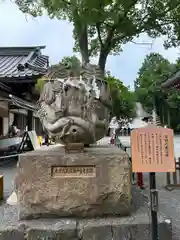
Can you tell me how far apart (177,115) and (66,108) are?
144ft

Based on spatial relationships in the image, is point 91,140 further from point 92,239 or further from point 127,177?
point 92,239

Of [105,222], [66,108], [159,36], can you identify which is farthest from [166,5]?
[105,222]

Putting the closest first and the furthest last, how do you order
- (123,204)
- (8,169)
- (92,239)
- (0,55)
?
(92,239)
(123,204)
(8,169)
(0,55)

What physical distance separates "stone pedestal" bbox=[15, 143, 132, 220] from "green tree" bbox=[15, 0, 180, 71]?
5.10 meters

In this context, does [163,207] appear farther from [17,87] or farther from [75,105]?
[17,87]

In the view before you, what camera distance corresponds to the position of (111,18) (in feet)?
31.2

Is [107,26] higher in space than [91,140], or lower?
higher

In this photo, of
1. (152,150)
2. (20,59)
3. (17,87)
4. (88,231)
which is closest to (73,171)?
(88,231)

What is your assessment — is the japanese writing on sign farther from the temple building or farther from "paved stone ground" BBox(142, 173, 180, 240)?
the temple building

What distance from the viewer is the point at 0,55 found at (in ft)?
63.8

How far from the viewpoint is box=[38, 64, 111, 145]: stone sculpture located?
4195 millimetres

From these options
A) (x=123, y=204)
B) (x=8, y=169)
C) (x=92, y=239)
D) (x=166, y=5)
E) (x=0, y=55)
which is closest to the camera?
(x=92, y=239)

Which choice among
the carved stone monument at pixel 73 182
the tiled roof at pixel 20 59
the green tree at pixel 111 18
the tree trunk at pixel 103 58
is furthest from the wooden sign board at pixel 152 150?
the tiled roof at pixel 20 59

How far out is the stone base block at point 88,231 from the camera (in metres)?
3.80
